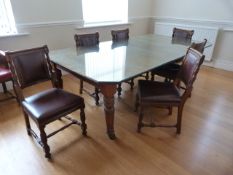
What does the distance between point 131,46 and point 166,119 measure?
104 cm

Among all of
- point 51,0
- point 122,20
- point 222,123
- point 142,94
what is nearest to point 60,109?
point 142,94

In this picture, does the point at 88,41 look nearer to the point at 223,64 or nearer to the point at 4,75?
the point at 4,75

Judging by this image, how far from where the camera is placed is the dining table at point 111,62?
158 centimetres

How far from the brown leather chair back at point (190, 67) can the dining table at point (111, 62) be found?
6.6 inches

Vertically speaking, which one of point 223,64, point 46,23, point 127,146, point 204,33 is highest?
point 46,23

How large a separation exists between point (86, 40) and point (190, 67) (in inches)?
55.3

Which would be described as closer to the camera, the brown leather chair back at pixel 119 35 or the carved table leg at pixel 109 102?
the carved table leg at pixel 109 102

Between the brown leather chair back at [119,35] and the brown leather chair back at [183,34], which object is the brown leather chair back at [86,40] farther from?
the brown leather chair back at [183,34]

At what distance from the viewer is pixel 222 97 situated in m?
2.72

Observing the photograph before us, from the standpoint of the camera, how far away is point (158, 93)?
6.13 feet

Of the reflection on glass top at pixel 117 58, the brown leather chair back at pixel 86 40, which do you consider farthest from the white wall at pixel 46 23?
the reflection on glass top at pixel 117 58

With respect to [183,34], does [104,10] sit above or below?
above

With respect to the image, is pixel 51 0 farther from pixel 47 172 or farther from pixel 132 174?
pixel 132 174

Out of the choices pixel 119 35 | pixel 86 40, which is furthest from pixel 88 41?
pixel 119 35
